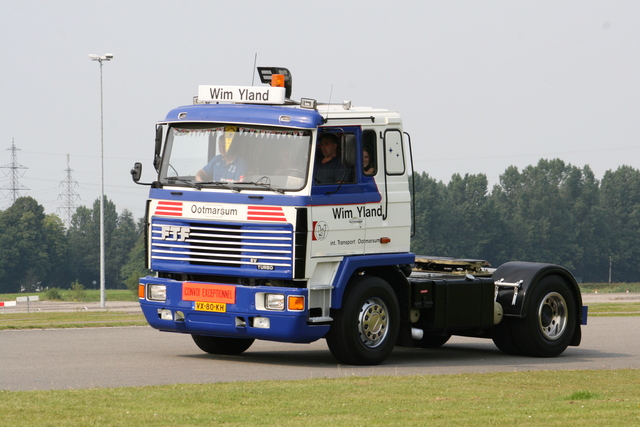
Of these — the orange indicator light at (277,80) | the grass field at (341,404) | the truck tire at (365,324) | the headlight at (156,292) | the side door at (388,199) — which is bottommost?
the grass field at (341,404)

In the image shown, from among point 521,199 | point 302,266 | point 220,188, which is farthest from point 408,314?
point 521,199

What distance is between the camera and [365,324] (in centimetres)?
1371

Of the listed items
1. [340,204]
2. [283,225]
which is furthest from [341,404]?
[340,204]

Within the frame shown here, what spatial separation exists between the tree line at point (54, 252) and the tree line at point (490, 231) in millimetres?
120

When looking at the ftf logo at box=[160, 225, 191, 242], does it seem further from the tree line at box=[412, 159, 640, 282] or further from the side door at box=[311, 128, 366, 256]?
the tree line at box=[412, 159, 640, 282]

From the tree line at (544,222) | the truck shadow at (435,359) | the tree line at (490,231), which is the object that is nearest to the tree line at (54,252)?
the tree line at (490,231)

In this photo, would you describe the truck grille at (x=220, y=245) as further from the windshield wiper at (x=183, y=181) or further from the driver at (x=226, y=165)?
the driver at (x=226, y=165)

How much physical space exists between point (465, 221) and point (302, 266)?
13019cm

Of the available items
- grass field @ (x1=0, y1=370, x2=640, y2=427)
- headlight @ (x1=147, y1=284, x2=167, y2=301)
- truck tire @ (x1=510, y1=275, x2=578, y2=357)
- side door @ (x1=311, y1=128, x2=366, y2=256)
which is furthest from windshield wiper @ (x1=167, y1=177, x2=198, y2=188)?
truck tire @ (x1=510, y1=275, x2=578, y2=357)

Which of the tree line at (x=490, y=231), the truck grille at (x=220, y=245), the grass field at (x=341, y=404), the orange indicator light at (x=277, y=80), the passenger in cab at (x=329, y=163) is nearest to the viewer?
the grass field at (x=341, y=404)

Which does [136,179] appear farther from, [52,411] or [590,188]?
[590,188]

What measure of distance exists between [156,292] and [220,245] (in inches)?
49.2

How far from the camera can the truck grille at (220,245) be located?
12.8 metres

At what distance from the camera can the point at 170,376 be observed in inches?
480
